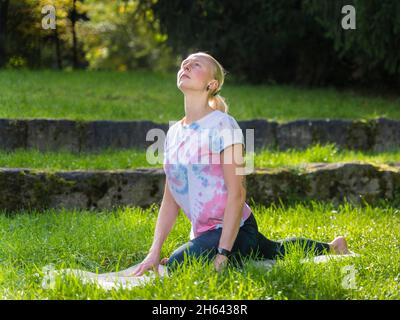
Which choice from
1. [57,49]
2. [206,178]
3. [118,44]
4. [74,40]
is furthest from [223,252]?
[118,44]

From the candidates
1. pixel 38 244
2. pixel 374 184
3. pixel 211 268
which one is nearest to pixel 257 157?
pixel 374 184

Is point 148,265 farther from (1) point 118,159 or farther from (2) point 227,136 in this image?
(1) point 118,159

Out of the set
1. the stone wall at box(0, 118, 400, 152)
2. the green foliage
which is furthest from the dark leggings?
the green foliage

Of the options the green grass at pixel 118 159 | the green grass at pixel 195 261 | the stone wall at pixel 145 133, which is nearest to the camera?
the green grass at pixel 195 261

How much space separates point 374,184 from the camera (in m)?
7.34

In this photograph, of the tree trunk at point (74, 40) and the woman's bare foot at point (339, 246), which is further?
the tree trunk at point (74, 40)

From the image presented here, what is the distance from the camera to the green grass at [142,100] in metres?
9.59

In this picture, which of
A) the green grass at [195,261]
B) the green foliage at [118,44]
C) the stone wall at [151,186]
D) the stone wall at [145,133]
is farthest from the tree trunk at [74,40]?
the green grass at [195,261]

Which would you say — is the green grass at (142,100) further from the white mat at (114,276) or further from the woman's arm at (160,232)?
the white mat at (114,276)

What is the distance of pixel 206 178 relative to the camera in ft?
15.3

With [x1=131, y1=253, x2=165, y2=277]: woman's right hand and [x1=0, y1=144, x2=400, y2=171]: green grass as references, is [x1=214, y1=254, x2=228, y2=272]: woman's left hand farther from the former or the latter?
[x1=0, y1=144, x2=400, y2=171]: green grass

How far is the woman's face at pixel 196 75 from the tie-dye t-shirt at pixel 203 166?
0.63ft

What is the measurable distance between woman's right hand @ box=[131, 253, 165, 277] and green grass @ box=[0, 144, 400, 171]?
7.95 ft
